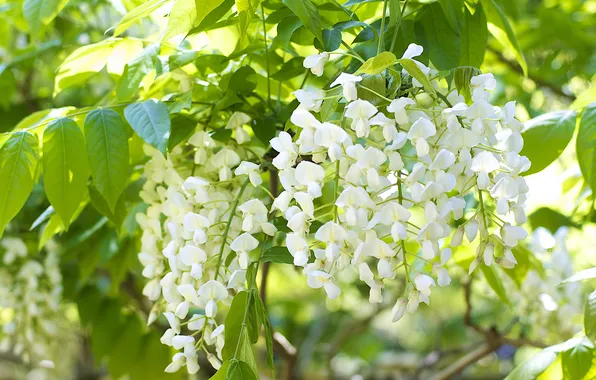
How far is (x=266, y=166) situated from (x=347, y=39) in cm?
43

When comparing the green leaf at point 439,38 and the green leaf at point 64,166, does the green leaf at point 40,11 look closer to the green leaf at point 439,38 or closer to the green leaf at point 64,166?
the green leaf at point 64,166

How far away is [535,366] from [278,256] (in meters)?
0.40

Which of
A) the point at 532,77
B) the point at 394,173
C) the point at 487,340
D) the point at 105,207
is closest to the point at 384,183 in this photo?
the point at 394,173

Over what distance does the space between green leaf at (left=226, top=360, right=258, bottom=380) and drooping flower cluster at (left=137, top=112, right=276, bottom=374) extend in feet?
0.19

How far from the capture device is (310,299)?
3268 millimetres

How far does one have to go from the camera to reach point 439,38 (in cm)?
87

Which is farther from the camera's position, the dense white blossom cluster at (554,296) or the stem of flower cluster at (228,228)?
the dense white blossom cluster at (554,296)

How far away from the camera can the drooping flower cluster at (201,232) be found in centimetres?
71

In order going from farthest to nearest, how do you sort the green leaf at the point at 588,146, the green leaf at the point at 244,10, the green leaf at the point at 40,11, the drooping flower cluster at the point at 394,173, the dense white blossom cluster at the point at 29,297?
the dense white blossom cluster at the point at 29,297
the green leaf at the point at 40,11
the green leaf at the point at 588,146
the green leaf at the point at 244,10
the drooping flower cluster at the point at 394,173

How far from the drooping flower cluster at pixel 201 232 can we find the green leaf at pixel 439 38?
0.84ft

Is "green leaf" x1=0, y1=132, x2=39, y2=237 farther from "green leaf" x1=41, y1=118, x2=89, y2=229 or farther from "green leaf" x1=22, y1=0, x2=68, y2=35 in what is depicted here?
"green leaf" x1=22, y1=0, x2=68, y2=35

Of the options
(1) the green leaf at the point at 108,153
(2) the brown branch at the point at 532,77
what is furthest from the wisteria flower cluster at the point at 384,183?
(2) the brown branch at the point at 532,77

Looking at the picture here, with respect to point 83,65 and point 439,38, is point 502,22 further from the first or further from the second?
Result: point 83,65

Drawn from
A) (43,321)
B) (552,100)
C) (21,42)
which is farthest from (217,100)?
(552,100)
